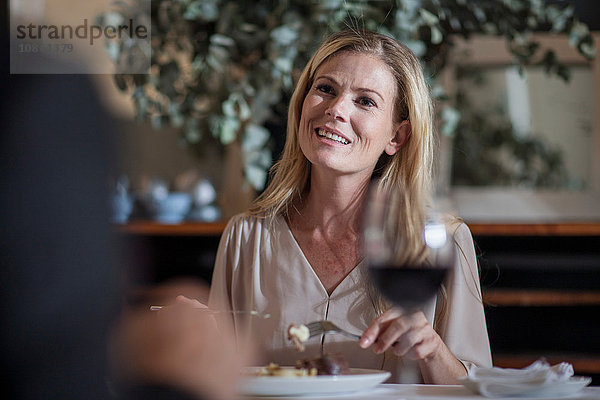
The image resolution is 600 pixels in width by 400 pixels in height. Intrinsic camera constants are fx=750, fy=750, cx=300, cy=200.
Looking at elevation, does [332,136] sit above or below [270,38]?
below

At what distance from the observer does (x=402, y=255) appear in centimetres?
104

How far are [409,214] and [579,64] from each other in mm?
2222

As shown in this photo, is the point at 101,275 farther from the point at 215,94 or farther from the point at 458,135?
the point at 458,135

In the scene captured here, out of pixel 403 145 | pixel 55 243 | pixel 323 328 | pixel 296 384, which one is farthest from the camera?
pixel 403 145

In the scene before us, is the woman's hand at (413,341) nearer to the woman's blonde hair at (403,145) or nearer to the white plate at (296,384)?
the white plate at (296,384)

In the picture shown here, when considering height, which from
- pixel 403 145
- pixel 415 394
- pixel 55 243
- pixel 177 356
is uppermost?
pixel 403 145

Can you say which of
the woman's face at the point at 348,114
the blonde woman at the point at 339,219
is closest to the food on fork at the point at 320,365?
the blonde woman at the point at 339,219

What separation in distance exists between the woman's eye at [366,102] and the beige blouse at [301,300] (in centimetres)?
31

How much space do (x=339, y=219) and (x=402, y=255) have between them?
612mm

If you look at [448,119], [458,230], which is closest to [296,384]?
[458,230]

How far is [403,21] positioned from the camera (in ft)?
7.29

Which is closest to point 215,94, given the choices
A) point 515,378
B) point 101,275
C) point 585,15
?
point 585,15

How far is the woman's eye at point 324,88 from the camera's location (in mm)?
1612

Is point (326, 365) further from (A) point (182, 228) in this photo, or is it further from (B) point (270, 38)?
(A) point (182, 228)
